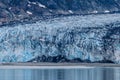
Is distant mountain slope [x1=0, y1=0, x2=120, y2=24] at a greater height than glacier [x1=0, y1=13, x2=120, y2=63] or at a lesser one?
greater

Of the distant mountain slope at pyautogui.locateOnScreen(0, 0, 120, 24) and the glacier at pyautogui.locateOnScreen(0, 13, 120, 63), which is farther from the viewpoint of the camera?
the distant mountain slope at pyautogui.locateOnScreen(0, 0, 120, 24)

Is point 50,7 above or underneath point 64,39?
above

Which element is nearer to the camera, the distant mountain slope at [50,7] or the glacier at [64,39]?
the glacier at [64,39]

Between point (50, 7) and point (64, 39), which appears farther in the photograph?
point (50, 7)

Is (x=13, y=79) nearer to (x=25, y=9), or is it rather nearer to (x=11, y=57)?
(x=11, y=57)
